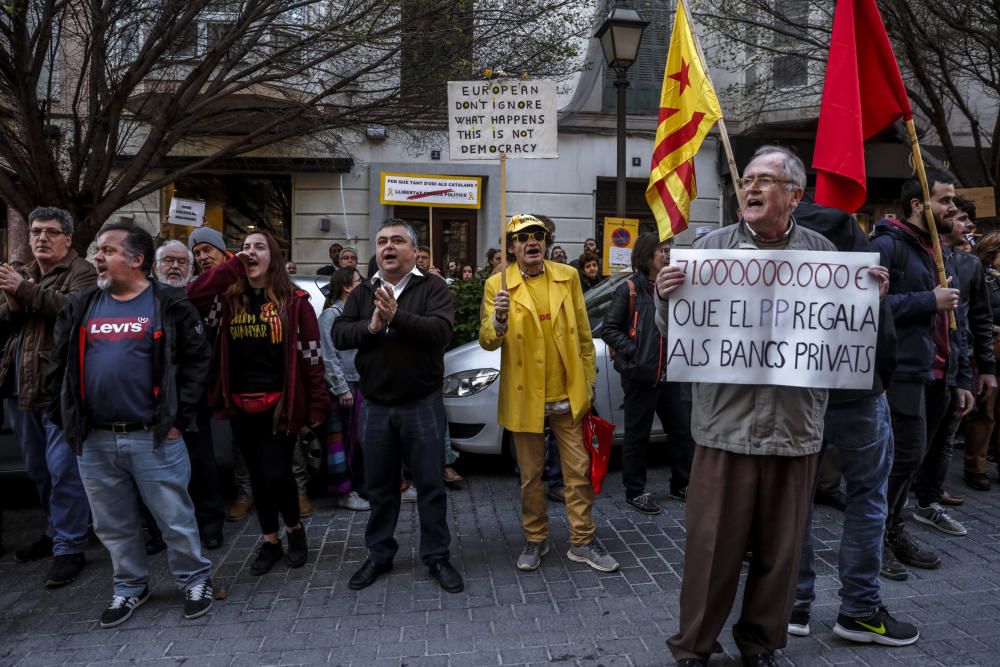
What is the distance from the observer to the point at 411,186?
10.6 meters

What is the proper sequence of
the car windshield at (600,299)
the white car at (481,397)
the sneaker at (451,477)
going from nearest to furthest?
1. the white car at (481,397)
2. the sneaker at (451,477)
3. the car windshield at (600,299)

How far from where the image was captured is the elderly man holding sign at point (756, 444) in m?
2.92

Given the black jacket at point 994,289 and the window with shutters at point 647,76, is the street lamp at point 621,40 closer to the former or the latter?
the black jacket at point 994,289

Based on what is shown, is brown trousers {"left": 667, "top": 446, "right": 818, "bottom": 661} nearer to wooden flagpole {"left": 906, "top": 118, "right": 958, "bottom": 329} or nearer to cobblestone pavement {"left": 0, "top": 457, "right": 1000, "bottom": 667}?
cobblestone pavement {"left": 0, "top": 457, "right": 1000, "bottom": 667}

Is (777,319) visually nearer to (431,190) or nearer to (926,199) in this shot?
(926,199)

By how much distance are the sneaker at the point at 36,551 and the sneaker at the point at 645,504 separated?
12.9ft

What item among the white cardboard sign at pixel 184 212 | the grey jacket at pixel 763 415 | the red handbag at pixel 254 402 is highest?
the white cardboard sign at pixel 184 212

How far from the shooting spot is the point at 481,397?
19.4ft

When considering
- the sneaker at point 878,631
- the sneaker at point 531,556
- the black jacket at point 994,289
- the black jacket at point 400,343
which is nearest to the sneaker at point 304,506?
the black jacket at point 400,343

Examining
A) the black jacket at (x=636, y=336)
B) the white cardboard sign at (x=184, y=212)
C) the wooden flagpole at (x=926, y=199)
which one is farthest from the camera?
the white cardboard sign at (x=184, y=212)

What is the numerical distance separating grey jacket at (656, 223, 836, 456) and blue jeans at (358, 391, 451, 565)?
163cm

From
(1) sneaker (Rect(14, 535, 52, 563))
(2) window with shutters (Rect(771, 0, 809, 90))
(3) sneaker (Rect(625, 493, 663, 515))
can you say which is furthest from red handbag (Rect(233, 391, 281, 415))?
(2) window with shutters (Rect(771, 0, 809, 90))

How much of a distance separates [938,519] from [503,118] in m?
3.93

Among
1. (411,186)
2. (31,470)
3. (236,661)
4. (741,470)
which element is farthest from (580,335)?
(411,186)
